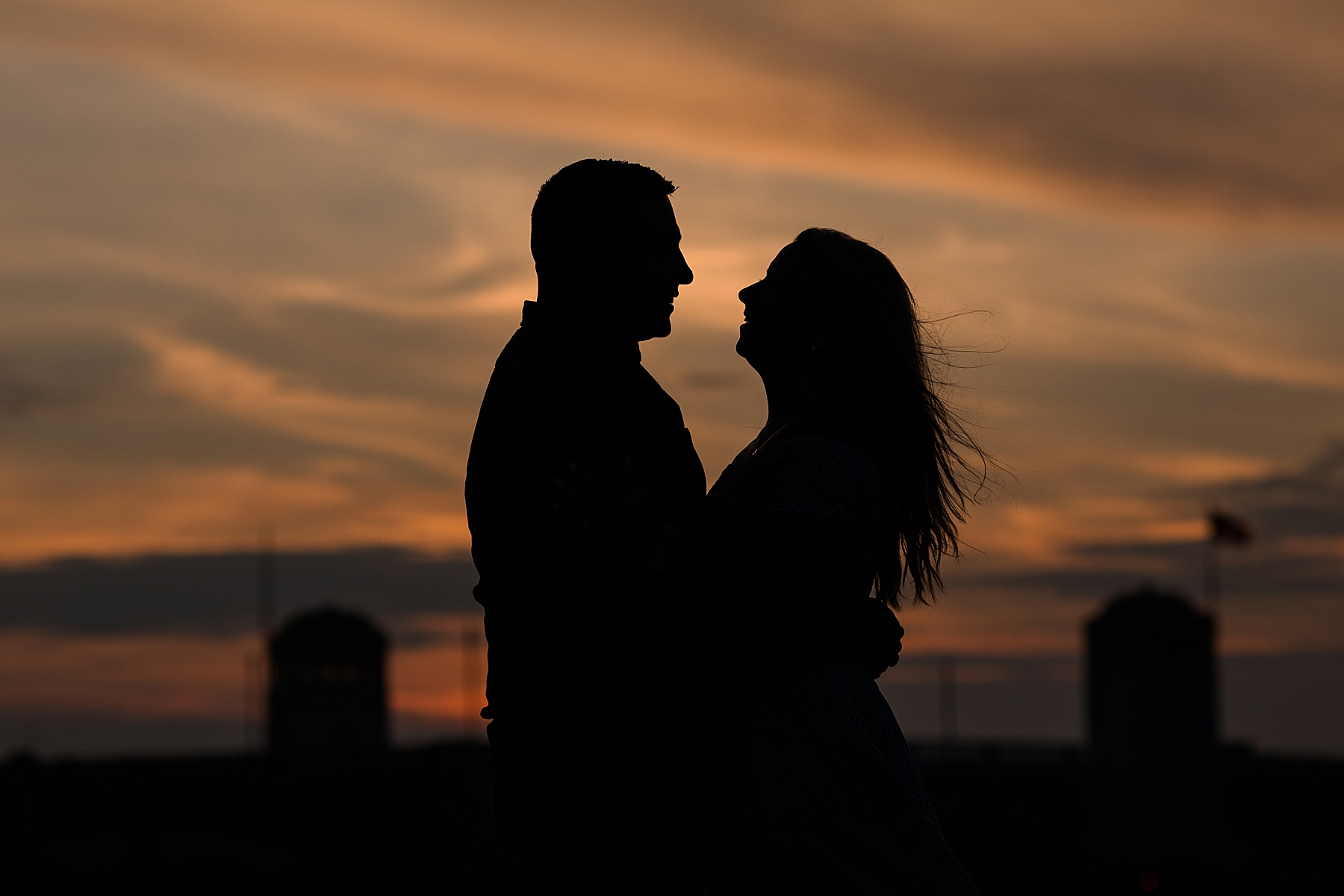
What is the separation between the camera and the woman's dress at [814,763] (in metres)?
4.80

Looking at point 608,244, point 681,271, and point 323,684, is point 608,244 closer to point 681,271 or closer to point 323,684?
point 681,271

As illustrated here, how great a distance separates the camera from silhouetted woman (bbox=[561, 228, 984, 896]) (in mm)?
4660

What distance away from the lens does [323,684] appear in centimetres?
7750

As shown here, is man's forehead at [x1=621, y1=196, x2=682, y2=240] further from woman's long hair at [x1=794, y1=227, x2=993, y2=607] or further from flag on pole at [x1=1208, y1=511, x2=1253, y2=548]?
flag on pole at [x1=1208, y1=511, x2=1253, y2=548]

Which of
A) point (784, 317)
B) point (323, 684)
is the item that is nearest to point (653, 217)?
point (784, 317)

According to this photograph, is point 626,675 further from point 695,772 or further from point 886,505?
point 886,505

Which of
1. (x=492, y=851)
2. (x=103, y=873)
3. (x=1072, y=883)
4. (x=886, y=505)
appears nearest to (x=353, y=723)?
(x=103, y=873)

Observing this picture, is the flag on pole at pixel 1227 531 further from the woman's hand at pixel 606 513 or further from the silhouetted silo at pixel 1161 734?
the woman's hand at pixel 606 513

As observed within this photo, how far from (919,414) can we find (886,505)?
328 mm

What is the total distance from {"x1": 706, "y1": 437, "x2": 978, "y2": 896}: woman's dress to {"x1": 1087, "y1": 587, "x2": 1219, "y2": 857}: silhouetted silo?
5230cm

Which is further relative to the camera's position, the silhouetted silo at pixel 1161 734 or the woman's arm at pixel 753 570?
the silhouetted silo at pixel 1161 734

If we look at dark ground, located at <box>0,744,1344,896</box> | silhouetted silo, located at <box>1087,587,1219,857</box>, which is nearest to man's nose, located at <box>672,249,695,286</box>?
dark ground, located at <box>0,744,1344,896</box>

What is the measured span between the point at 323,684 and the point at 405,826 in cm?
1251

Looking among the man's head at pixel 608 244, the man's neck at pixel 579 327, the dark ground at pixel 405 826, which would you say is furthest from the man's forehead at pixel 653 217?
the dark ground at pixel 405 826
